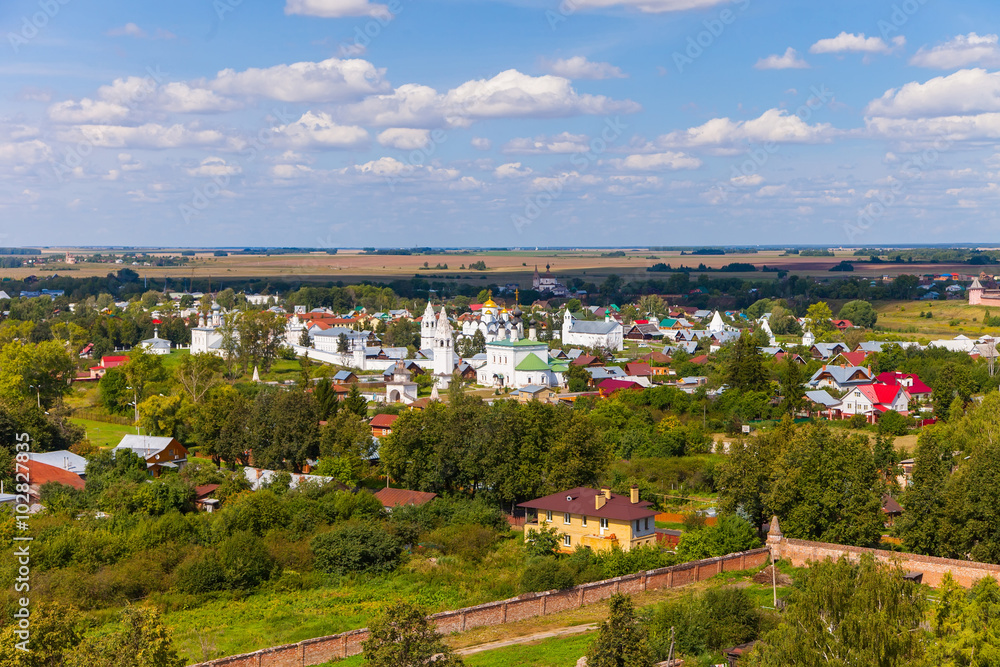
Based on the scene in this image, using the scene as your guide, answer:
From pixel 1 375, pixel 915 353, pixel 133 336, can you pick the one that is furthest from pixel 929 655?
pixel 133 336

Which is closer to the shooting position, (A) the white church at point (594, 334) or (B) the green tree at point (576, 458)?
(B) the green tree at point (576, 458)

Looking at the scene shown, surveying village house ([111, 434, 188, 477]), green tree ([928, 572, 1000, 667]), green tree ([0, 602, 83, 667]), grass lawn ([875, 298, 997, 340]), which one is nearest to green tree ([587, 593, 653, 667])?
green tree ([928, 572, 1000, 667])

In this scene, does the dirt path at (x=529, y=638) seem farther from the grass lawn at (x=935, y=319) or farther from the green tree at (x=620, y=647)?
the grass lawn at (x=935, y=319)

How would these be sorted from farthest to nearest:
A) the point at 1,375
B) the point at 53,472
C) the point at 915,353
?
the point at 915,353 → the point at 1,375 → the point at 53,472

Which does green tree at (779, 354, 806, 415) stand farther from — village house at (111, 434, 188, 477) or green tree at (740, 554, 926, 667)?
green tree at (740, 554, 926, 667)

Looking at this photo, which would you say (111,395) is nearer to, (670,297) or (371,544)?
(371,544)

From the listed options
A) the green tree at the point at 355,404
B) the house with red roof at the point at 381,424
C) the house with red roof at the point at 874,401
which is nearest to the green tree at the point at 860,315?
the house with red roof at the point at 874,401
